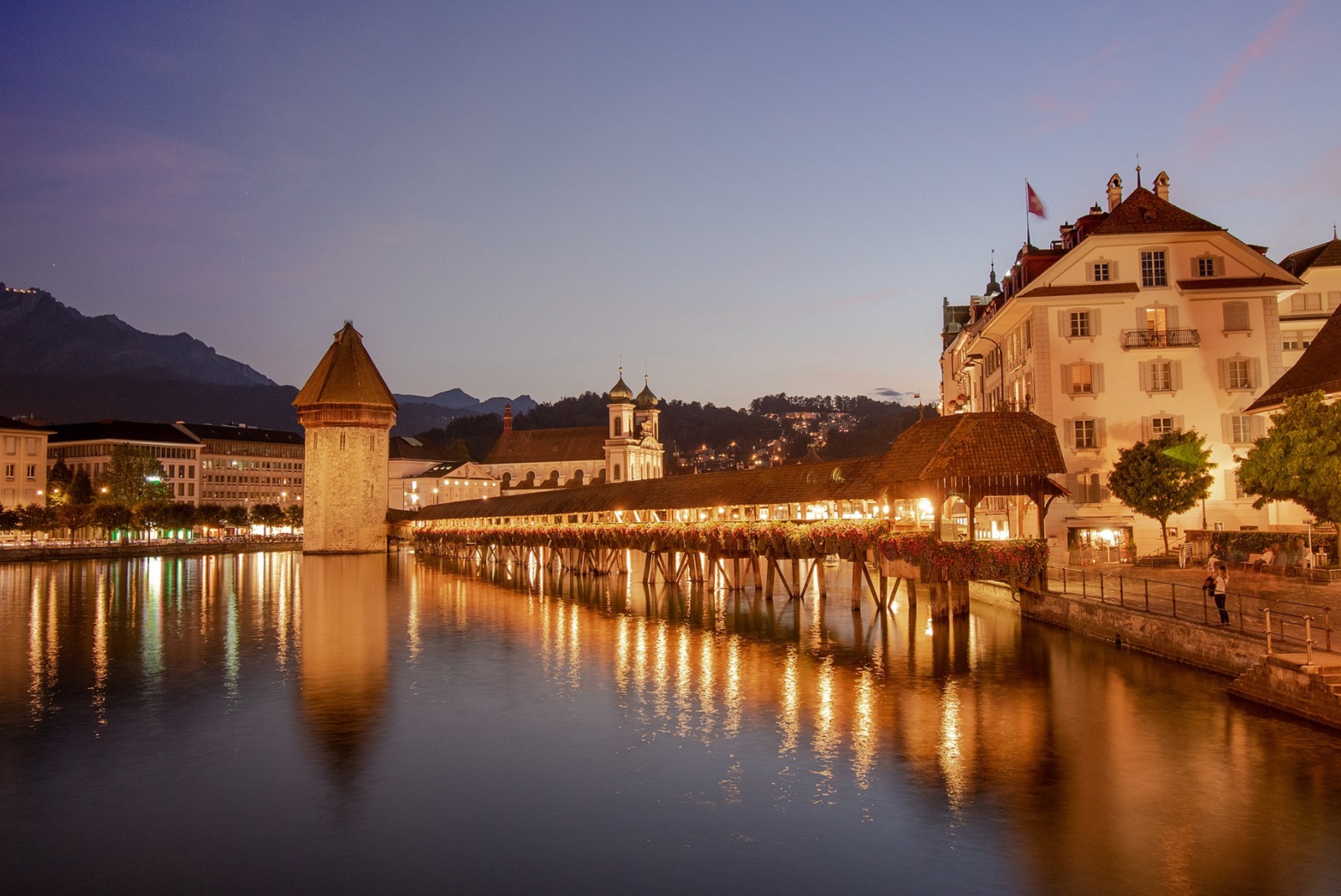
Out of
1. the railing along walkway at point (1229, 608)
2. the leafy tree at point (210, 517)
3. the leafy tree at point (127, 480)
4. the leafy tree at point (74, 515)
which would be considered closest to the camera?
the railing along walkway at point (1229, 608)

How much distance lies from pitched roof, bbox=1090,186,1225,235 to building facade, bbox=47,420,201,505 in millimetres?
104279

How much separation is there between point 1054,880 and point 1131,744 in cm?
611

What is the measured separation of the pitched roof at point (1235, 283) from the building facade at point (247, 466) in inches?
4630

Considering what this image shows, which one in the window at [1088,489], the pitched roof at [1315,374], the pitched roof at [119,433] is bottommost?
→ the window at [1088,489]

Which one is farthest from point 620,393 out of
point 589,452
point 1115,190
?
point 1115,190

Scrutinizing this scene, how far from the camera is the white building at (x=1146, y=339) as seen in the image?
123ft

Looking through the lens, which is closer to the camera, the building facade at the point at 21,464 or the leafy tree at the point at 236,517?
the building facade at the point at 21,464

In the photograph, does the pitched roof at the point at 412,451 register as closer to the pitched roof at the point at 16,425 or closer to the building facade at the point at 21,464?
the pitched roof at the point at 16,425

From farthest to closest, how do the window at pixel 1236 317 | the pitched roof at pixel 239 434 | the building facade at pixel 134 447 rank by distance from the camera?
1. the pitched roof at pixel 239 434
2. the building facade at pixel 134 447
3. the window at pixel 1236 317

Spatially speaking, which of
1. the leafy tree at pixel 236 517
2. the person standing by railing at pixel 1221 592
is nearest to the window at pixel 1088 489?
the person standing by railing at pixel 1221 592

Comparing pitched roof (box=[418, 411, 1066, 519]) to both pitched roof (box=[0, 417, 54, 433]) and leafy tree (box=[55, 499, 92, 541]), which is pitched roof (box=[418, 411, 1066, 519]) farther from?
pitched roof (box=[0, 417, 54, 433])

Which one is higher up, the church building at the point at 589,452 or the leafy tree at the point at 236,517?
the church building at the point at 589,452

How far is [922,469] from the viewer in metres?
28.6

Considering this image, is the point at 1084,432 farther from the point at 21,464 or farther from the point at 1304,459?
the point at 21,464
